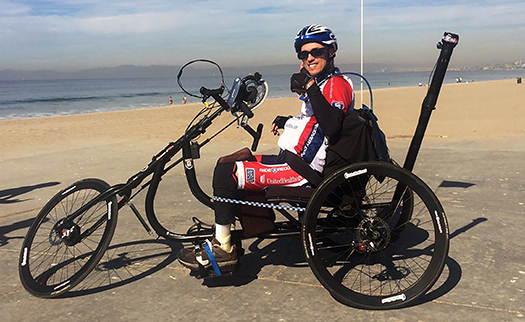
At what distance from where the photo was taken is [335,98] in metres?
3.08

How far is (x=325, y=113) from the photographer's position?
2.95m

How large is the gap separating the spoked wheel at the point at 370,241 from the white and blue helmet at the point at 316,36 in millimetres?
898

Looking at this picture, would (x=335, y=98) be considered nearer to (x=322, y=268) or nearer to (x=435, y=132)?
(x=322, y=268)

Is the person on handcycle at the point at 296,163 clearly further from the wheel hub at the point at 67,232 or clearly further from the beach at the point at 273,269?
the wheel hub at the point at 67,232

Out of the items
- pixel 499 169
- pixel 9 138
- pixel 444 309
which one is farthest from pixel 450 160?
pixel 9 138

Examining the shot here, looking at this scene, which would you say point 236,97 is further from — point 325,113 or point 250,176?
point 325,113

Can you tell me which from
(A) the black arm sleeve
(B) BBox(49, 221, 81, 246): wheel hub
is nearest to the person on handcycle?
(A) the black arm sleeve

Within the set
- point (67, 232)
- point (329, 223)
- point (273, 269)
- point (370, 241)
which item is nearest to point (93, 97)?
point (67, 232)

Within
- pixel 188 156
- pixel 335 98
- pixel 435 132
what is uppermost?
pixel 335 98

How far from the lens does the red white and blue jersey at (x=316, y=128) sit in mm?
3107

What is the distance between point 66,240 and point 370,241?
2.12m

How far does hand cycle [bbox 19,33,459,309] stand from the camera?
2.93 m

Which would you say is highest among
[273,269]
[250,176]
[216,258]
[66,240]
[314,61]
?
[314,61]

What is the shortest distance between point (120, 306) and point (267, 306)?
38.2 inches
